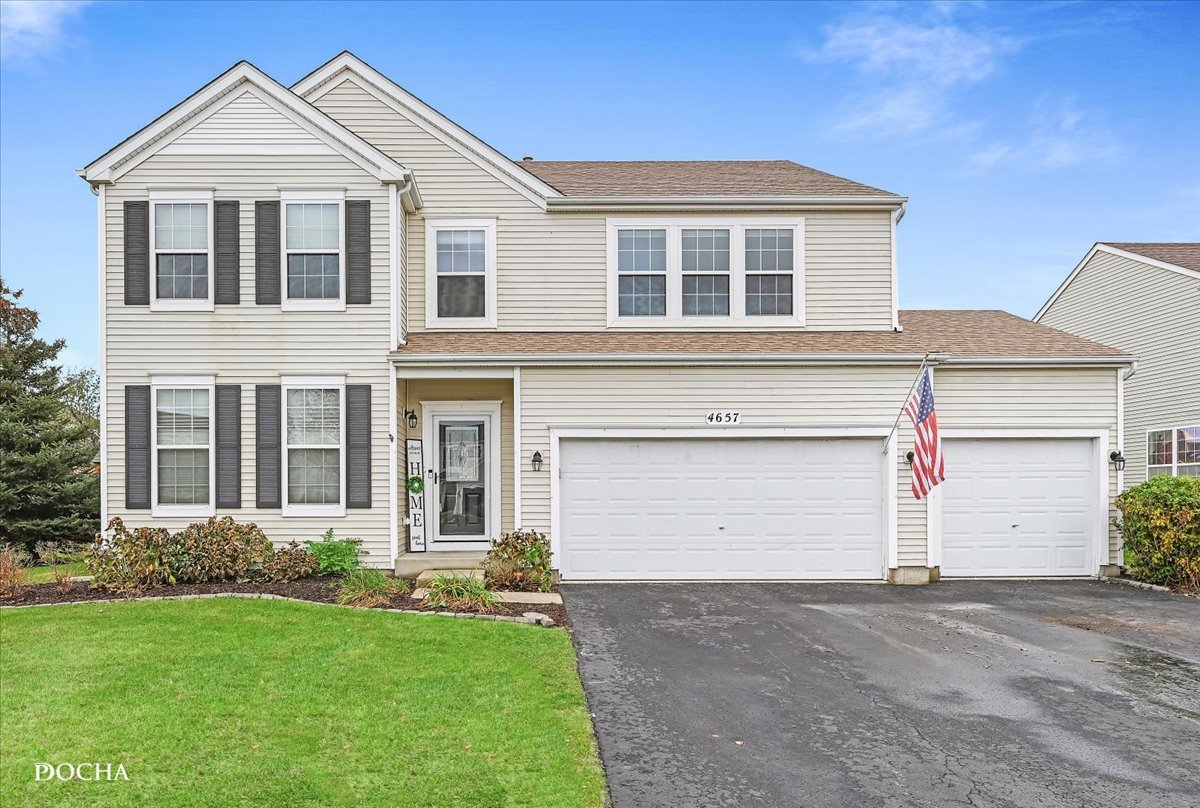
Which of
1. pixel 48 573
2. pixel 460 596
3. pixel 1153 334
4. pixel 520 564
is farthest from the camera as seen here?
pixel 1153 334

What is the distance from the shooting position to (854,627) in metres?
9.17

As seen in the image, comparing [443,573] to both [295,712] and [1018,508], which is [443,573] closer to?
[295,712]

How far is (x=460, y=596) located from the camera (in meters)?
9.44

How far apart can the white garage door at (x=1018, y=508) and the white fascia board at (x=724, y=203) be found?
4236mm

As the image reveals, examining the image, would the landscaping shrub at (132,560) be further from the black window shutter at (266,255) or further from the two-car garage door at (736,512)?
the two-car garage door at (736,512)

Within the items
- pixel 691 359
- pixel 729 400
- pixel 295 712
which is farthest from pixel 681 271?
pixel 295 712

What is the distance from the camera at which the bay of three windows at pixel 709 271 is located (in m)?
13.5

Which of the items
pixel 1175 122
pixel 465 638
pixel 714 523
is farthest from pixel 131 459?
pixel 1175 122

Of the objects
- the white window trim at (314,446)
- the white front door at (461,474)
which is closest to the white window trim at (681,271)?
the white front door at (461,474)

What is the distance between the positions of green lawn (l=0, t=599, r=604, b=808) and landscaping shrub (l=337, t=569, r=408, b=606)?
920mm

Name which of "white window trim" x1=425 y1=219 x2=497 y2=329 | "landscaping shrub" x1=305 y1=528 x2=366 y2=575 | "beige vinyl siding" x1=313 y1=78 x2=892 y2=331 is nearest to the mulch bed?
"landscaping shrub" x1=305 y1=528 x2=366 y2=575

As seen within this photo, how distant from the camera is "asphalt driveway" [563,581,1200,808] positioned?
4816mm

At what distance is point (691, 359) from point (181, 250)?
7.94 metres

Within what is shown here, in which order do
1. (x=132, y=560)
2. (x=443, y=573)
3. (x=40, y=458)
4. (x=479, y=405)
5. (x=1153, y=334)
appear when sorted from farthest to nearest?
(x=1153, y=334) < (x=40, y=458) < (x=479, y=405) < (x=443, y=573) < (x=132, y=560)
